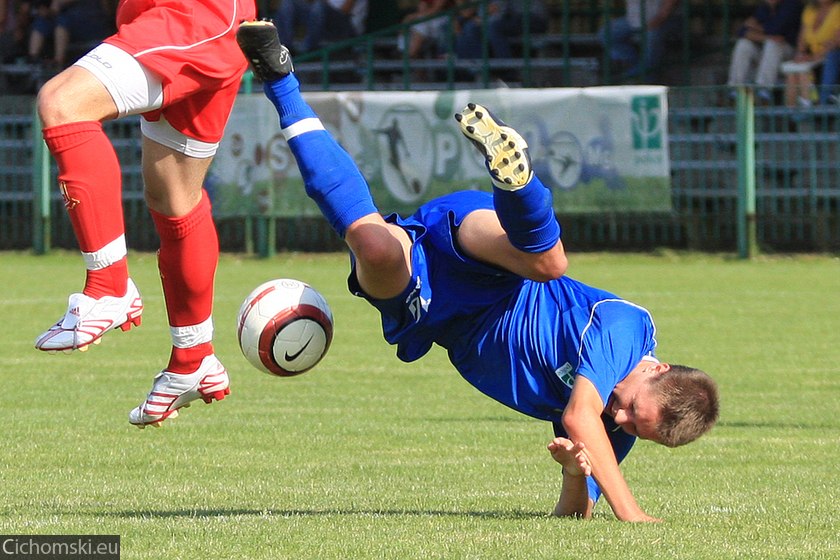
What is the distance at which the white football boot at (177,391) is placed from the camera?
5859mm

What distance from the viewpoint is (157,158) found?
5.71 m

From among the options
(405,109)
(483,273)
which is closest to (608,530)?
(483,273)

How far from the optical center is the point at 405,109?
17.5 m

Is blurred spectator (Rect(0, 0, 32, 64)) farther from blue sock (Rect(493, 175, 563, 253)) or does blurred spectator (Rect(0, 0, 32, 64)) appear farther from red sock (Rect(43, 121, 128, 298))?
blue sock (Rect(493, 175, 563, 253))

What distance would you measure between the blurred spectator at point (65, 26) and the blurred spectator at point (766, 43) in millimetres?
9644

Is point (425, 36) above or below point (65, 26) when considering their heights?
below

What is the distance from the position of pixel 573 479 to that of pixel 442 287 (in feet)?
2.82

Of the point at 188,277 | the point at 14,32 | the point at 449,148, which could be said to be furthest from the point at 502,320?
the point at 14,32

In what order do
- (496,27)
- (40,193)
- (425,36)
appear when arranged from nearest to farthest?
(40,193) < (496,27) < (425,36)

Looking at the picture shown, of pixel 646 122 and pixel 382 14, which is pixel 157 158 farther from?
pixel 382 14

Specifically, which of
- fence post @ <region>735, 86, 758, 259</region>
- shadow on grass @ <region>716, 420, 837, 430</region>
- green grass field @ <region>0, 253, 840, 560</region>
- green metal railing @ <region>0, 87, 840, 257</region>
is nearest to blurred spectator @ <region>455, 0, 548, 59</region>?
green metal railing @ <region>0, 87, 840, 257</region>

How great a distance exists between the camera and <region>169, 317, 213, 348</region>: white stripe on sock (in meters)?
6.02

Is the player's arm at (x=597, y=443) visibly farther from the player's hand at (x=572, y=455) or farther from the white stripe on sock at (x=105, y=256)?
the white stripe on sock at (x=105, y=256)

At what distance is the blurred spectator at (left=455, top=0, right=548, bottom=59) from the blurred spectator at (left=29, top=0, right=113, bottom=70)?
5678 millimetres
